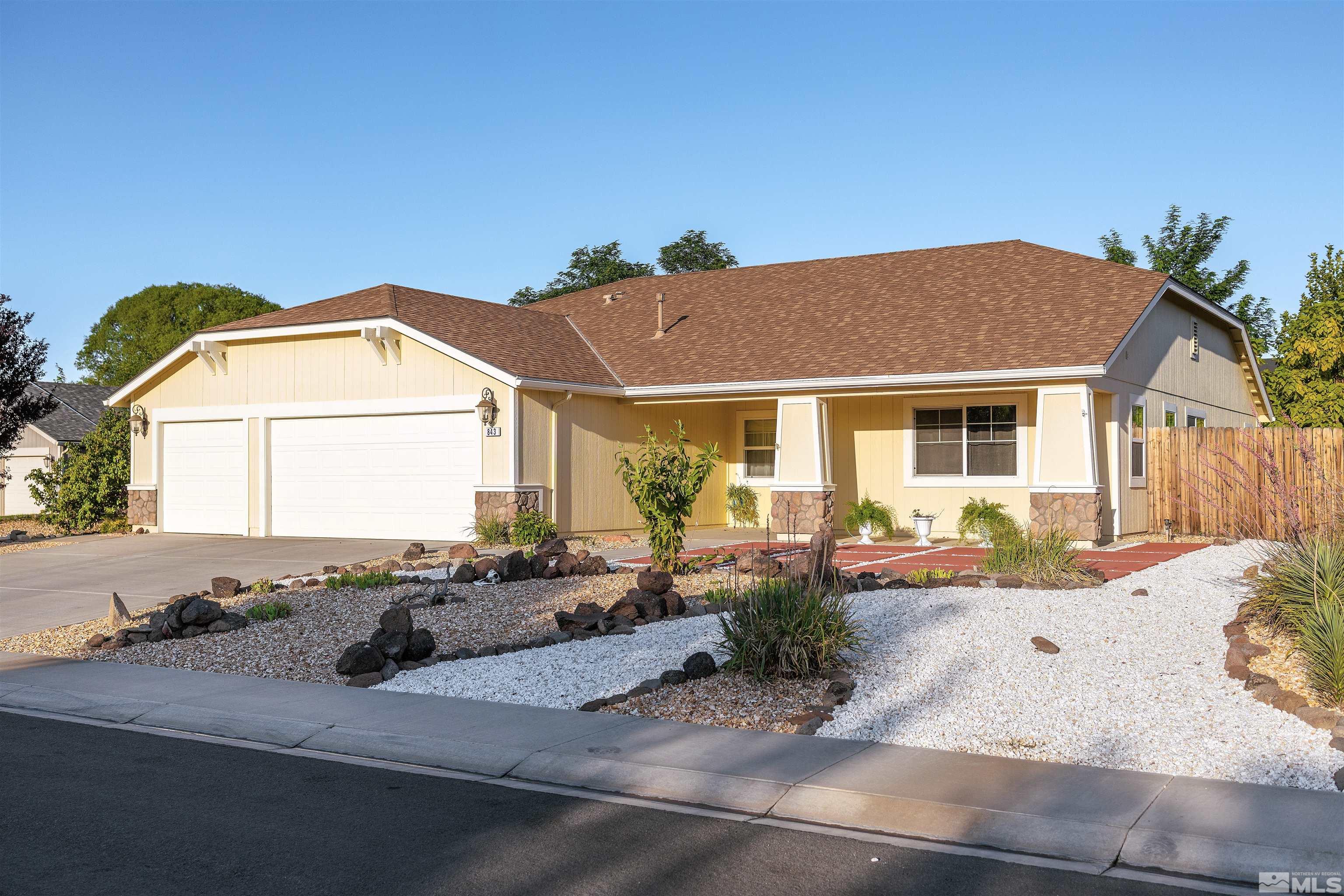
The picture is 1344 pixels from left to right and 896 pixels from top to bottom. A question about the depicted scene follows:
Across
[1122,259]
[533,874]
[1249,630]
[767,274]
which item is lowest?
[533,874]

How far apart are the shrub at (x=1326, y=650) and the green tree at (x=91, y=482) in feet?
78.6

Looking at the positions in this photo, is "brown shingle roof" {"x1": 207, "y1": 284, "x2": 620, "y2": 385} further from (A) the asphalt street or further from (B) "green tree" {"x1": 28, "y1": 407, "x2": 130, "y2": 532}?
(A) the asphalt street

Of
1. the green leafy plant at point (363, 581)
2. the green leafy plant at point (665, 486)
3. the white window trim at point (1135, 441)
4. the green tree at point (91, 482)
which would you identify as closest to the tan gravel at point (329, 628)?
the green leafy plant at point (363, 581)

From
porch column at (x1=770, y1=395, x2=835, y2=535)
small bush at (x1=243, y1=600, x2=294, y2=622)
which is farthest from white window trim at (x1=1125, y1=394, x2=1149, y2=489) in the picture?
small bush at (x1=243, y1=600, x2=294, y2=622)

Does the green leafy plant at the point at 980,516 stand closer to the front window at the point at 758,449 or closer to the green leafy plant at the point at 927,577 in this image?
the front window at the point at 758,449

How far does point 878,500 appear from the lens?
21703 millimetres

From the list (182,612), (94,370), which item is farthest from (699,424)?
(94,370)

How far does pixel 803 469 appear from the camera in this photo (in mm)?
20453

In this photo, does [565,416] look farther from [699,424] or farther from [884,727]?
[884,727]

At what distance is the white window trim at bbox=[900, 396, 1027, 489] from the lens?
20219mm

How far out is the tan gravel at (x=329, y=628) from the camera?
10.2m

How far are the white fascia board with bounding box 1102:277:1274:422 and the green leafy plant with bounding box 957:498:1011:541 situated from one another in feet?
10.3

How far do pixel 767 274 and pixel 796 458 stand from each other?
738 cm

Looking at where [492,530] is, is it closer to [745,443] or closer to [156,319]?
[745,443]
